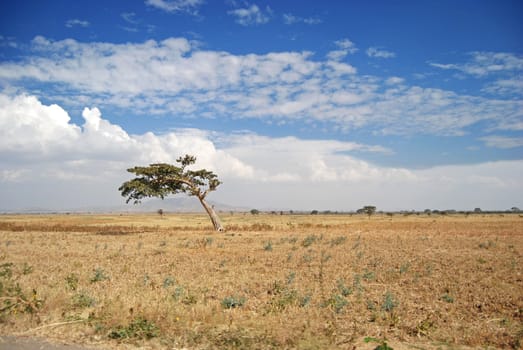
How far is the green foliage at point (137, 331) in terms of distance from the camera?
6.66 metres

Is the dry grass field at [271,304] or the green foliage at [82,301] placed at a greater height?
the green foliage at [82,301]

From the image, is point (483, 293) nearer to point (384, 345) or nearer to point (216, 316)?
point (384, 345)

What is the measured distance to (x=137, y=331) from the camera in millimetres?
6738

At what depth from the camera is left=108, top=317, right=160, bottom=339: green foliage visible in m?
6.66

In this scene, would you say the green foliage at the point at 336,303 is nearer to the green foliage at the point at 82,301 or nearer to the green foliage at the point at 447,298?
the green foliage at the point at 447,298

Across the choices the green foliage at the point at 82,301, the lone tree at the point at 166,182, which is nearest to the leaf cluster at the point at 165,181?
the lone tree at the point at 166,182

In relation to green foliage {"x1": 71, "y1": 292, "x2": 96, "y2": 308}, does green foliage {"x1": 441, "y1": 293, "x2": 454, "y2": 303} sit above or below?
below

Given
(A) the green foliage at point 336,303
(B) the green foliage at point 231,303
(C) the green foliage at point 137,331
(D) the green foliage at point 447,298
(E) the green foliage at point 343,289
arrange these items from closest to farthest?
(C) the green foliage at point 137,331 < (A) the green foliage at point 336,303 < (B) the green foliage at point 231,303 < (D) the green foliage at point 447,298 < (E) the green foliage at point 343,289

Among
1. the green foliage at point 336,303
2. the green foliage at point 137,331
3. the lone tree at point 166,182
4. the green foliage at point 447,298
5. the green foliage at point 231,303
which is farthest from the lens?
the lone tree at point 166,182

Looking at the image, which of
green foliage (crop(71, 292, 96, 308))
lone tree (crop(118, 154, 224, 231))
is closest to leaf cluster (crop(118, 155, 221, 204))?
lone tree (crop(118, 154, 224, 231))

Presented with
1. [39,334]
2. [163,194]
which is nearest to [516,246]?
[39,334]

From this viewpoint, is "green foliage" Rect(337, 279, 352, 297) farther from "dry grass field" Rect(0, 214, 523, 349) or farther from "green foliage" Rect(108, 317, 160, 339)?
"green foliage" Rect(108, 317, 160, 339)

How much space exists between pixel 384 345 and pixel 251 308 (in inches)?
Result: 146

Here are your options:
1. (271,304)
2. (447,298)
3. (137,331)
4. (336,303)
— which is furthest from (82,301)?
(447,298)
